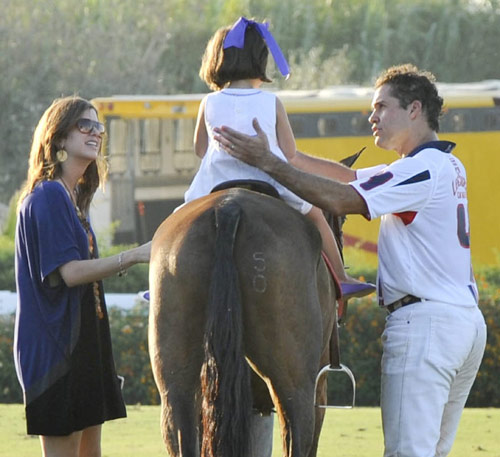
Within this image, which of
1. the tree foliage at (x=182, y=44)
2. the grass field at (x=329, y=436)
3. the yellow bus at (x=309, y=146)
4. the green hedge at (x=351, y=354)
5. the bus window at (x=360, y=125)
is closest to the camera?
the grass field at (x=329, y=436)

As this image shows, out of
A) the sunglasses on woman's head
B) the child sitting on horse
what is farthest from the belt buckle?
the sunglasses on woman's head

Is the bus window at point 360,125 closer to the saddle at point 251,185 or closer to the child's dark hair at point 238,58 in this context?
the child's dark hair at point 238,58

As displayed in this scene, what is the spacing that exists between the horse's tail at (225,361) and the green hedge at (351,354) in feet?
22.1

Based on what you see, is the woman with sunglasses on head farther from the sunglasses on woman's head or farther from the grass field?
the grass field

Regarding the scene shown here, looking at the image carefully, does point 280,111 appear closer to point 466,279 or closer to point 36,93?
point 466,279

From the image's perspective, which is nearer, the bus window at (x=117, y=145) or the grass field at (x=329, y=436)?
the grass field at (x=329, y=436)

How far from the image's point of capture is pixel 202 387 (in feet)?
13.1

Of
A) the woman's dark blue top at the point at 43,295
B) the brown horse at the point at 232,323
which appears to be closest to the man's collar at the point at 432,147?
the brown horse at the point at 232,323

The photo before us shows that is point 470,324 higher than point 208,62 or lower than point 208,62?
lower

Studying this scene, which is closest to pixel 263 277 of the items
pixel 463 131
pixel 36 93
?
pixel 463 131

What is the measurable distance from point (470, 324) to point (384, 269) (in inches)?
15.7

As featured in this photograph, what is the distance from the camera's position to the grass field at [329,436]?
7586 mm

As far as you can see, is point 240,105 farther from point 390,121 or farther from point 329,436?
point 329,436

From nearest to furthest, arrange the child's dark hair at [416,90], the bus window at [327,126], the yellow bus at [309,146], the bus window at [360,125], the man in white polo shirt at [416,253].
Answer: the man in white polo shirt at [416,253] → the child's dark hair at [416,90] → the yellow bus at [309,146] → the bus window at [360,125] → the bus window at [327,126]
